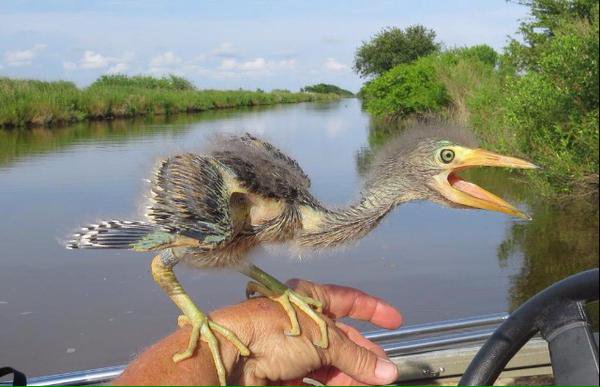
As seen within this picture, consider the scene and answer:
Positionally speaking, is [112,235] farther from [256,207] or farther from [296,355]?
[296,355]

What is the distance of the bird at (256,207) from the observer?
7.09 feet

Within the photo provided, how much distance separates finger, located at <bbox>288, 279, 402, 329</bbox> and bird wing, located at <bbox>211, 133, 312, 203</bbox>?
0.32 m

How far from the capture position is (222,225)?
7.19 ft

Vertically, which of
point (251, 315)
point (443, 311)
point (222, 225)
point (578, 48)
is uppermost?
point (578, 48)

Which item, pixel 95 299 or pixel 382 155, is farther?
pixel 95 299

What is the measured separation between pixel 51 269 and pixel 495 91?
34.9ft

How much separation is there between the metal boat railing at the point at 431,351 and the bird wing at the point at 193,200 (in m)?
0.51

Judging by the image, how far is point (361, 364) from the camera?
1.95 metres

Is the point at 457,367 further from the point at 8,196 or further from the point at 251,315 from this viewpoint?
the point at 8,196

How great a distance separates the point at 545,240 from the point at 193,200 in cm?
948

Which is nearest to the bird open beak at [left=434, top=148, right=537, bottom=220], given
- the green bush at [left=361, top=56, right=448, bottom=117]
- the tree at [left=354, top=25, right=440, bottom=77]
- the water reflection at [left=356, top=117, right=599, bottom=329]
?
the water reflection at [left=356, top=117, right=599, bottom=329]

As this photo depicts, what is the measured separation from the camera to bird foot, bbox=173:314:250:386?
186 cm

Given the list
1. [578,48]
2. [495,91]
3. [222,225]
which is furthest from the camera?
[495,91]

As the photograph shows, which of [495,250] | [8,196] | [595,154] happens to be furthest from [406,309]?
[8,196]
